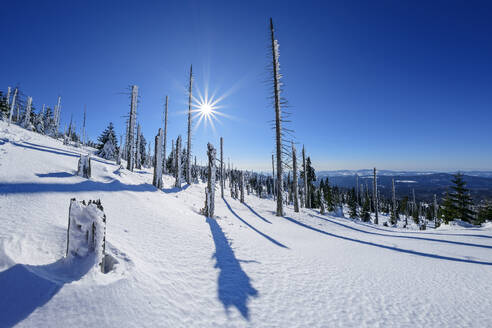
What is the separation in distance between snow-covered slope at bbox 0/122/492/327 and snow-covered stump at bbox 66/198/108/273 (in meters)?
0.17

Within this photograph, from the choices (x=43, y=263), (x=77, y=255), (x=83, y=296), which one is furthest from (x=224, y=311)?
(x=43, y=263)

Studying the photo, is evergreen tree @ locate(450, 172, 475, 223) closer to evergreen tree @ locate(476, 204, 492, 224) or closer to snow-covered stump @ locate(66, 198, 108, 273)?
evergreen tree @ locate(476, 204, 492, 224)

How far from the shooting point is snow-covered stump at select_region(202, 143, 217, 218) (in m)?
9.84

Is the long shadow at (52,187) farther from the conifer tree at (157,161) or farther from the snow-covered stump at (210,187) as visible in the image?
the conifer tree at (157,161)

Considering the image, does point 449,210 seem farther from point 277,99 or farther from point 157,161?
point 157,161

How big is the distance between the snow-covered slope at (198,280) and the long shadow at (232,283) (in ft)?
0.07

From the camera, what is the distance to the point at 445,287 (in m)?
3.90

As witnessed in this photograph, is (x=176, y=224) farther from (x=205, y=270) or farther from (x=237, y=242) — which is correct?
(x=205, y=270)

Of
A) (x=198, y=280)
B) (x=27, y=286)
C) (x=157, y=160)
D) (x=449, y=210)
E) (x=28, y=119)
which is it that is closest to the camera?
(x=27, y=286)

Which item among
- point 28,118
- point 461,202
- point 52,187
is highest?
point 28,118

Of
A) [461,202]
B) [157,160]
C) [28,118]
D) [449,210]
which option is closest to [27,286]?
[157,160]

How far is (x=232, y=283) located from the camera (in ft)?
11.6

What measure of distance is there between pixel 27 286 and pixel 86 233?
82 cm

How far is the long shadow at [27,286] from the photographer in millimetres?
1893
